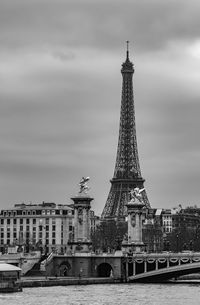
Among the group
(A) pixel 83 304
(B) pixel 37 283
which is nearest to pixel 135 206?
(B) pixel 37 283

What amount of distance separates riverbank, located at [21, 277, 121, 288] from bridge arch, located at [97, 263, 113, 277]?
A: 6174mm

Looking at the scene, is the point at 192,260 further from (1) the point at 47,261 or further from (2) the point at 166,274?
(1) the point at 47,261

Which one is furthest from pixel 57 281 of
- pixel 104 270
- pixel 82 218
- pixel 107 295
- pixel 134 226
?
pixel 134 226

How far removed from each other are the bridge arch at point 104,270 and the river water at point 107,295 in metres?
14.0

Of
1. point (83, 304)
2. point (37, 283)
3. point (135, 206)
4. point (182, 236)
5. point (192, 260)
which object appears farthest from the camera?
point (182, 236)

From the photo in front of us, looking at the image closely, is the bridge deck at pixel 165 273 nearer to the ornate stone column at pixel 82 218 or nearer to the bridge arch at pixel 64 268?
the bridge arch at pixel 64 268

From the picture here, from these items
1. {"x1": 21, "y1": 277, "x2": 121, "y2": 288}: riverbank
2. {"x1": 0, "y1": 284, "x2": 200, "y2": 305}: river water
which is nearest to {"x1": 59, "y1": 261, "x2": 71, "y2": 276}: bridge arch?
{"x1": 21, "y1": 277, "x2": 121, "y2": 288}: riverbank

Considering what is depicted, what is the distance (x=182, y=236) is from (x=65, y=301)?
104625 millimetres

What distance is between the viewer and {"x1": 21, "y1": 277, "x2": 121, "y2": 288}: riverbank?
114 meters

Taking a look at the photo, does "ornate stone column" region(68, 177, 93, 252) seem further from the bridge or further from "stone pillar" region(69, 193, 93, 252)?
the bridge

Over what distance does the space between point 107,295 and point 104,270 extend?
31450mm

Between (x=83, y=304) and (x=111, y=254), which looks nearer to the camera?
(x=83, y=304)

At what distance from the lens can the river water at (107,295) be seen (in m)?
95.1

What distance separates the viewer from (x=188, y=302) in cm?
9575
